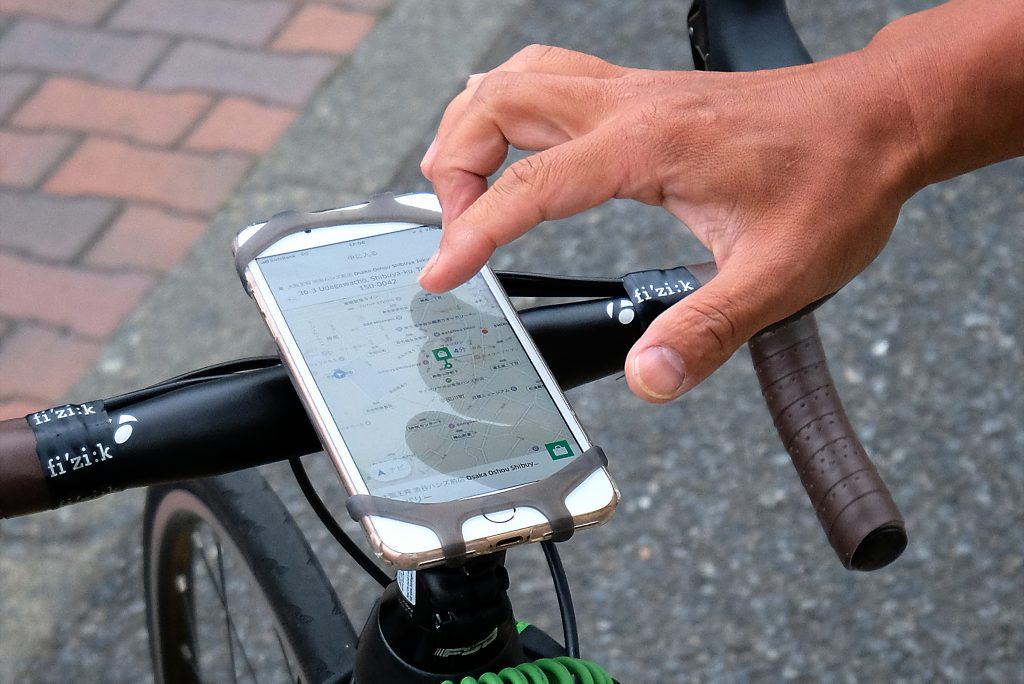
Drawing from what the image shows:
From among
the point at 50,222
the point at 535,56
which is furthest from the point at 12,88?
the point at 535,56

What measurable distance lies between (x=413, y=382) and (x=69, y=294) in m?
1.92

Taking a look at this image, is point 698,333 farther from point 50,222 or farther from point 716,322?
point 50,222

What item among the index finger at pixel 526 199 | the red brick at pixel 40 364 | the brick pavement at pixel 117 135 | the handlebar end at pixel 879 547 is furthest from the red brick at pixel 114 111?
the handlebar end at pixel 879 547

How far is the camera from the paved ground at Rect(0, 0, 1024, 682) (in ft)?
6.64

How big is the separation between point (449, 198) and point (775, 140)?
0.75 feet

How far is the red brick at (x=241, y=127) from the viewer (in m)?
2.79

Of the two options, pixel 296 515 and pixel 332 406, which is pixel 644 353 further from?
pixel 296 515

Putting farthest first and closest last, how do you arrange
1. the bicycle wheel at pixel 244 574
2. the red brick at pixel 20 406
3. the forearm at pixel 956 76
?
the red brick at pixel 20 406 < the bicycle wheel at pixel 244 574 < the forearm at pixel 956 76

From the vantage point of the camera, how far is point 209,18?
3.06 m

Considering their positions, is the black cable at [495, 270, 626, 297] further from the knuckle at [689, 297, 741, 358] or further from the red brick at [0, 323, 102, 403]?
the red brick at [0, 323, 102, 403]

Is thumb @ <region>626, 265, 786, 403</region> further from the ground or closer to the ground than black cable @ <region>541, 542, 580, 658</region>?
further from the ground

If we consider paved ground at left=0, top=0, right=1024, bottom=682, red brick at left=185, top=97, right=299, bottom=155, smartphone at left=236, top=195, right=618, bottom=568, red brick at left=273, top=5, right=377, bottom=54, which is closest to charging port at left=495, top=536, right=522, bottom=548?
smartphone at left=236, top=195, right=618, bottom=568

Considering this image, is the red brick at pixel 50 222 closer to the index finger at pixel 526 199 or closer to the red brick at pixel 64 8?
the red brick at pixel 64 8

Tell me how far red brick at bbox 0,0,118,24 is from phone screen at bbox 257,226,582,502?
2.49m
